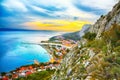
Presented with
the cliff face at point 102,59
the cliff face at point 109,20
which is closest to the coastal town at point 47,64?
the cliff face at point 109,20

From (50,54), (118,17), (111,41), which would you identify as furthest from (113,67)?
(50,54)

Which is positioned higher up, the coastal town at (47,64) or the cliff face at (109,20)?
the cliff face at (109,20)

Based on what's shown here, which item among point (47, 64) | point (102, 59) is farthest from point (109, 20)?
point (47, 64)

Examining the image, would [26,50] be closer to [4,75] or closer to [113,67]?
[4,75]

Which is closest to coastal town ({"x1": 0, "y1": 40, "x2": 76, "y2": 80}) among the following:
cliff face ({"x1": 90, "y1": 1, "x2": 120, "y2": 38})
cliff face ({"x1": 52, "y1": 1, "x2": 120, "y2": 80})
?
cliff face ({"x1": 90, "y1": 1, "x2": 120, "y2": 38})

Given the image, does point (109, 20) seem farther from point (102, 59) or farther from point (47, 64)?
point (47, 64)

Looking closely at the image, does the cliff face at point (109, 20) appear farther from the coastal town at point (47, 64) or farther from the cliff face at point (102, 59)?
the coastal town at point (47, 64)

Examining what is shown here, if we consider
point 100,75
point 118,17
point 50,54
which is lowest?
point 50,54

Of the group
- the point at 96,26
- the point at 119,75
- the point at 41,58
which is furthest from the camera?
the point at 41,58

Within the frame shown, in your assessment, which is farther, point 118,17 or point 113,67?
point 118,17
